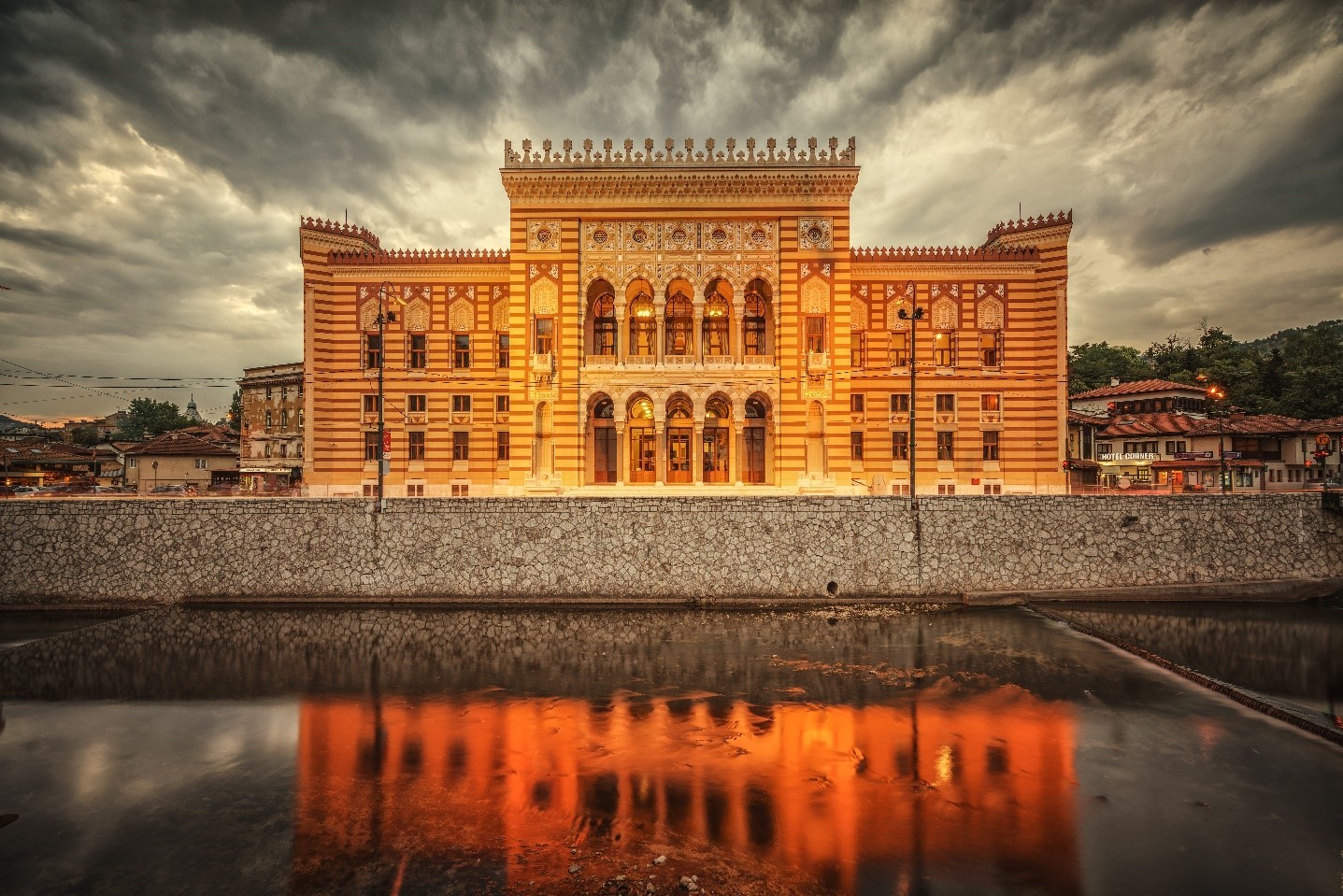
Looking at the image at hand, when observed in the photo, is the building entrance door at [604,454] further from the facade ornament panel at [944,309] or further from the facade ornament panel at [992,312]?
the facade ornament panel at [992,312]

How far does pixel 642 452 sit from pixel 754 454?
6.28 meters

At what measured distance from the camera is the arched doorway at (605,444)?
35031 mm

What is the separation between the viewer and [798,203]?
1304 inches

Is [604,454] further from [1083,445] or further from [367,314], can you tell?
[1083,445]

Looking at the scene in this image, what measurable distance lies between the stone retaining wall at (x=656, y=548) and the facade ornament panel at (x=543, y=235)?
14997 millimetres

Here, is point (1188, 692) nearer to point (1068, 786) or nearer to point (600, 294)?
point (1068, 786)

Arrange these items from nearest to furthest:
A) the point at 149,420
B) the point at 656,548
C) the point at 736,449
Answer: the point at 656,548 → the point at 736,449 → the point at 149,420

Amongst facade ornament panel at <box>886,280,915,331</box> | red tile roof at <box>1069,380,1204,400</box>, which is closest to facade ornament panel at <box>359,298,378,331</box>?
facade ornament panel at <box>886,280,915,331</box>

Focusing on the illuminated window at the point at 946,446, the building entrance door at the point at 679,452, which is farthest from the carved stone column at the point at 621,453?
the illuminated window at the point at 946,446

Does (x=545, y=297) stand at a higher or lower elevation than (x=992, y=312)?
higher

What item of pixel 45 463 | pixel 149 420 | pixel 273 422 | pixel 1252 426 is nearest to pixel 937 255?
pixel 1252 426

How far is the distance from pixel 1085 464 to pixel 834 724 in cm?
3594

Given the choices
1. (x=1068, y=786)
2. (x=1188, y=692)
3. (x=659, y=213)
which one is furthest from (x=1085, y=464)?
(x=1068, y=786)

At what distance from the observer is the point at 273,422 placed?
46469 mm
